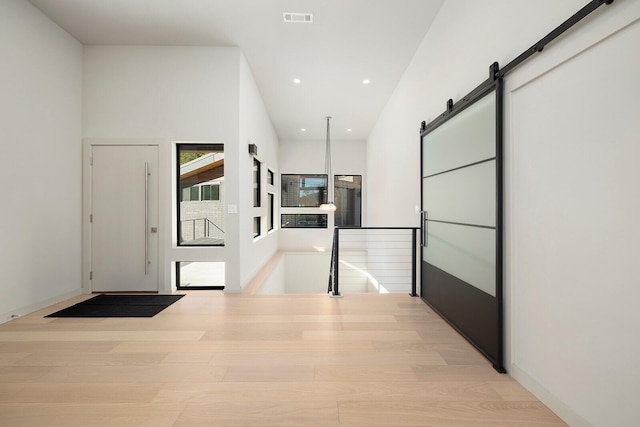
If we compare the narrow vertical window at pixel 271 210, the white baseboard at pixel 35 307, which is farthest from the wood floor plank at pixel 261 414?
the narrow vertical window at pixel 271 210

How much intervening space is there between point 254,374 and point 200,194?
8.74ft

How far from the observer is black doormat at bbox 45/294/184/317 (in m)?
3.06

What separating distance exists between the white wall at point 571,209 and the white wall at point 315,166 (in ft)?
19.2

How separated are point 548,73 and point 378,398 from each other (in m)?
2.03

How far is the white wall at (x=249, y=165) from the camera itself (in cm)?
393

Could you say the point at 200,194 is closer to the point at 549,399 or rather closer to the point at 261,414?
the point at 261,414

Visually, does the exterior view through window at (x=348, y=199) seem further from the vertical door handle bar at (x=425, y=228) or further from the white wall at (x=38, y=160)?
the white wall at (x=38, y=160)

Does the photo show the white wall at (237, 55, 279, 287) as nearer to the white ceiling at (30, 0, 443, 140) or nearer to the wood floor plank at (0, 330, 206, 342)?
the white ceiling at (30, 0, 443, 140)

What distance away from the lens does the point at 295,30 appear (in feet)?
11.0

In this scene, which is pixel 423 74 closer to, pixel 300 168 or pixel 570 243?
pixel 570 243

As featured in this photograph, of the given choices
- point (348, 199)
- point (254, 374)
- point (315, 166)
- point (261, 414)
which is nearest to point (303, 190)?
point (315, 166)

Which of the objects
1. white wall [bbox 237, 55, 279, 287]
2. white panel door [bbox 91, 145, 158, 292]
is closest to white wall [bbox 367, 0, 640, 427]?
white wall [bbox 237, 55, 279, 287]

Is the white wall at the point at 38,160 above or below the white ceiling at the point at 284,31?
below

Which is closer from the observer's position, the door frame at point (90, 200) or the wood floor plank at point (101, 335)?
the wood floor plank at point (101, 335)
